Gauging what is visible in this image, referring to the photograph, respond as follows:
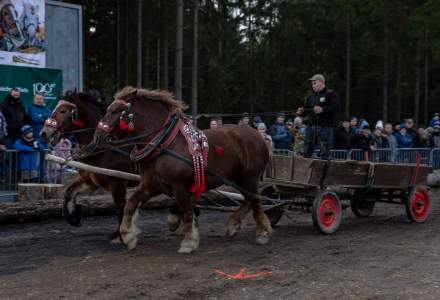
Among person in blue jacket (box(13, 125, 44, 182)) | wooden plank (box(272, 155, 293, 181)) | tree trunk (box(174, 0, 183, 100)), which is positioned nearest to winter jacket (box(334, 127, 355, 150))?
tree trunk (box(174, 0, 183, 100))

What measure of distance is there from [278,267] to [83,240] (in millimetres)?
3070

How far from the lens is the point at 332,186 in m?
8.91

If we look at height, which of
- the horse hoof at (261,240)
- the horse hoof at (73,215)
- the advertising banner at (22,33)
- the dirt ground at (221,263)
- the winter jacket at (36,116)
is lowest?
the dirt ground at (221,263)

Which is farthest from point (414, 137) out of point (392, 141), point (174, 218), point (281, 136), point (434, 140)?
point (174, 218)

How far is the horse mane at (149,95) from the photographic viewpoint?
735cm

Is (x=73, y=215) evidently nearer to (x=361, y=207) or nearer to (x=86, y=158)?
(x=86, y=158)

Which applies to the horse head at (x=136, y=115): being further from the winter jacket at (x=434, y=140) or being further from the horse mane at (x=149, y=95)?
the winter jacket at (x=434, y=140)

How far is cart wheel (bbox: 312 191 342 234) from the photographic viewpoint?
337 inches

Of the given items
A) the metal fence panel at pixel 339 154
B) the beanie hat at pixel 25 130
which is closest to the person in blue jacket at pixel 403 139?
the metal fence panel at pixel 339 154

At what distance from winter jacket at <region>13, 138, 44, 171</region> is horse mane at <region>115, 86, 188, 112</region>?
11.5 ft

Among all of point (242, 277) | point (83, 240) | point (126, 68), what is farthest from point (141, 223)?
point (126, 68)

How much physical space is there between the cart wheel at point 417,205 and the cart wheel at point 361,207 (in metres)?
0.86

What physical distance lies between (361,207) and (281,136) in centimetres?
336

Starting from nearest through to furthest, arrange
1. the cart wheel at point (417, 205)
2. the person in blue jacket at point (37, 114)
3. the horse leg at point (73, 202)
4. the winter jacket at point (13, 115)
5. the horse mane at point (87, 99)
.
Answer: the horse leg at point (73, 202) → the horse mane at point (87, 99) → the cart wheel at point (417, 205) → the winter jacket at point (13, 115) → the person in blue jacket at point (37, 114)
